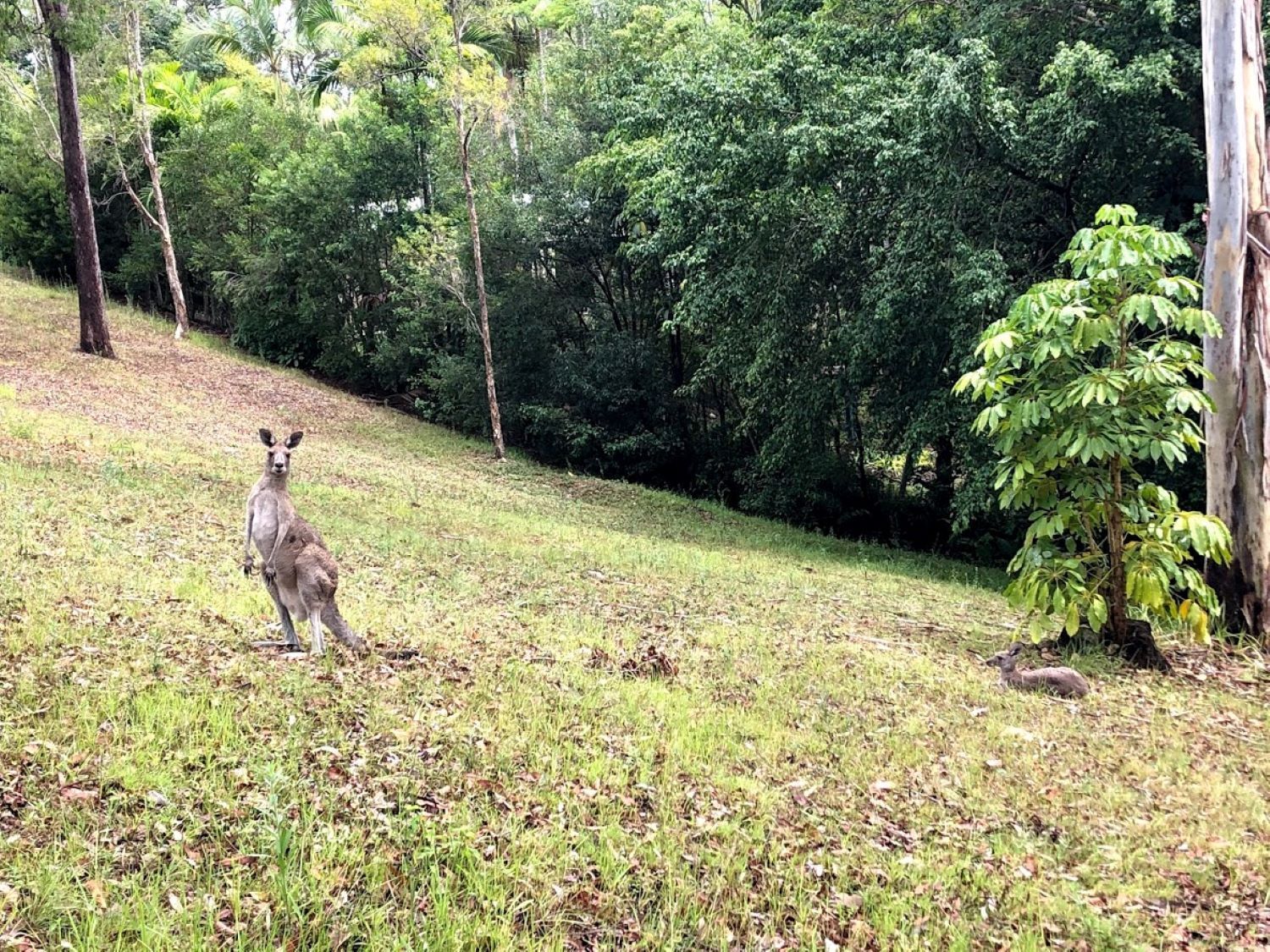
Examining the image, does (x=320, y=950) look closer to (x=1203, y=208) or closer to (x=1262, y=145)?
(x=1262, y=145)

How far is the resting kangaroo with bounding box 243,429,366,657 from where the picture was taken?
5.70 metres

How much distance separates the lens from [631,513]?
19.0 m

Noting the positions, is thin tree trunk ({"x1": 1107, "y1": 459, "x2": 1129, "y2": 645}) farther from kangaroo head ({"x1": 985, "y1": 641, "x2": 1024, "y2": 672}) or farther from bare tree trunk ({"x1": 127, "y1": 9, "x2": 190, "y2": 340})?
bare tree trunk ({"x1": 127, "y1": 9, "x2": 190, "y2": 340})

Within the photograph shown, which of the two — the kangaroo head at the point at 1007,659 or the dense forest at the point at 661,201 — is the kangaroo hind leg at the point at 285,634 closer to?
the kangaroo head at the point at 1007,659

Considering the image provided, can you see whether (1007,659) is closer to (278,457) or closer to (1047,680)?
(1047,680)


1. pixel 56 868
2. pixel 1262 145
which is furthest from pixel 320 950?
pixel 1262 145

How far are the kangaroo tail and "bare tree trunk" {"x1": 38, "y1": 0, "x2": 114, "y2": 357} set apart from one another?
19.5 m

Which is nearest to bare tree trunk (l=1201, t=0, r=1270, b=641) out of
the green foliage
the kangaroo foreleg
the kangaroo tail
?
the green foliage

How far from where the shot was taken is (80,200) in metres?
21.9

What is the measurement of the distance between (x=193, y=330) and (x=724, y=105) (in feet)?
84.9

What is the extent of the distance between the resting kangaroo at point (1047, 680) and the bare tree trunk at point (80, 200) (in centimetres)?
2228

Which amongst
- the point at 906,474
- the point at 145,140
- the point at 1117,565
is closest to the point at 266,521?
the point at 1117,565

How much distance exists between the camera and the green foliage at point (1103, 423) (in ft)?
25.4

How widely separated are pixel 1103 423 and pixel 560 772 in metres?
5.90
